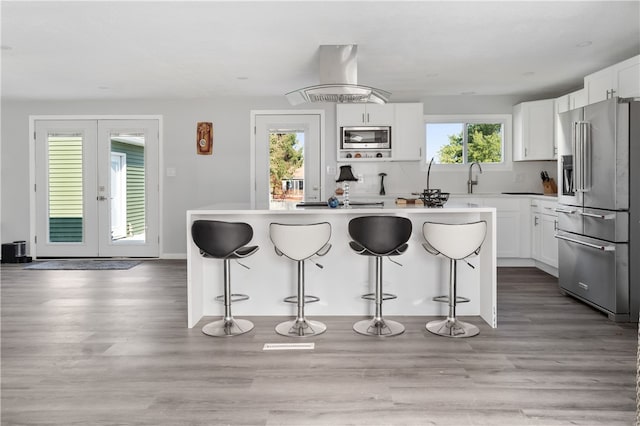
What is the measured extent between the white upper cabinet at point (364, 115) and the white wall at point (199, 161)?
11.9 inches

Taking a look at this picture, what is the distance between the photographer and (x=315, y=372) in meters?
2.86

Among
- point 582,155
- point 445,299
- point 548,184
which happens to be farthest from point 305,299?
point 548,184

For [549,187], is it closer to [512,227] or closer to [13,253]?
[512,227]

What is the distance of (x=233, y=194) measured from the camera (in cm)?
713

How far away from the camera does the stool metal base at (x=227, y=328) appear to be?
3.61 meters

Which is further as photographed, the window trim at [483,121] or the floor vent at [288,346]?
the window trim at [483,121]

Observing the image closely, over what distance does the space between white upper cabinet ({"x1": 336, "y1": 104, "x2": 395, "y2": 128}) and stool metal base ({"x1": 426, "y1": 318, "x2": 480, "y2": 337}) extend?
3583mm

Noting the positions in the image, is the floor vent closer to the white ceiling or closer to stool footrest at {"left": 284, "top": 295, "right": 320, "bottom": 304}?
stool footrest at {"left": 284, "top": 295, "right": 320, "bottom": 304}

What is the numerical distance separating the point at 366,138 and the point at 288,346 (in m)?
4.00

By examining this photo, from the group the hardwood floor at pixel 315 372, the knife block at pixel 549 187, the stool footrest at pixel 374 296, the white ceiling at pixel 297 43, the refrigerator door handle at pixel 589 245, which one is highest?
the white ceiling at pixel 297 43

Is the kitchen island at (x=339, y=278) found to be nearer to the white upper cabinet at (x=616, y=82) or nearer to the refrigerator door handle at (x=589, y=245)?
the refrigerator door handle at (x=589, y=245)

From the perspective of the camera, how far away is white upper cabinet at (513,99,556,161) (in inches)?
252

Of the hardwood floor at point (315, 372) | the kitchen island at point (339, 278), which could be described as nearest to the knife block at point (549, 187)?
the hardwood floor at point (315, 372)

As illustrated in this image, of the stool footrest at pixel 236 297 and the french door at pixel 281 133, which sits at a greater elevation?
the french door at pixel 281 133
